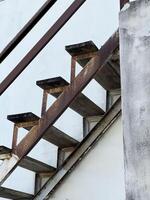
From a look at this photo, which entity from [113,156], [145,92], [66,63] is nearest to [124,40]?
[145,92]

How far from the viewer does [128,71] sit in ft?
8.93

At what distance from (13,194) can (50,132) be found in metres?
0.80

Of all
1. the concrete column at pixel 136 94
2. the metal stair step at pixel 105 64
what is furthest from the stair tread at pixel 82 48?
the concrete column at pixel 136 94

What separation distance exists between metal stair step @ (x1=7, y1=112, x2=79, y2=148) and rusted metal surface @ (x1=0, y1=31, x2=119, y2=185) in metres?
0.08

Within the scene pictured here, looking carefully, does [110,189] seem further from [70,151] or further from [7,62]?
[7,62]

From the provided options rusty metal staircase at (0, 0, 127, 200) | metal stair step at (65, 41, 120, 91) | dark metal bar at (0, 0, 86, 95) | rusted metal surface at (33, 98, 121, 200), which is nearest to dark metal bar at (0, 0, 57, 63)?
rusty metal staircase at (0, 0, 127, 200)

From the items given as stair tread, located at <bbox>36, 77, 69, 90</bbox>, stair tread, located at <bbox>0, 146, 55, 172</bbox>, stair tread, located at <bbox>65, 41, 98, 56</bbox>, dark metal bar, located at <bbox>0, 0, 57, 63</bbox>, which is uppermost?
dark metal bar, located at <bbox>0, 0, 57, 63</bbox>

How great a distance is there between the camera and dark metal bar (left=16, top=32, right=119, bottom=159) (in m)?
3.37

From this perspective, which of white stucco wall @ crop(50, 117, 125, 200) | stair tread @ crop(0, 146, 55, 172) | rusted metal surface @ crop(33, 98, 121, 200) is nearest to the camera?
stair tread @ crop(0, 146, 55, 172)

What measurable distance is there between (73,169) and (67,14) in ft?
5.41

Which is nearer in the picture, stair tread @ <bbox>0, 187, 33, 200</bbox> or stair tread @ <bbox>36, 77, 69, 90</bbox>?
stair tread @ <bbox>36, 77, 69, 90</bbox>

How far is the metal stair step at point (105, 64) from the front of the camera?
341cm

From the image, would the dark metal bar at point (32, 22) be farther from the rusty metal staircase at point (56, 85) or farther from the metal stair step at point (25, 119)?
the metal stair step at point (25, 119)

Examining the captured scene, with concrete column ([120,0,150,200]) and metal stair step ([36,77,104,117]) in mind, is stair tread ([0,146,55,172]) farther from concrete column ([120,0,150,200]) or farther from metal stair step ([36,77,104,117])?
concrete column ([120,0,150,200])
